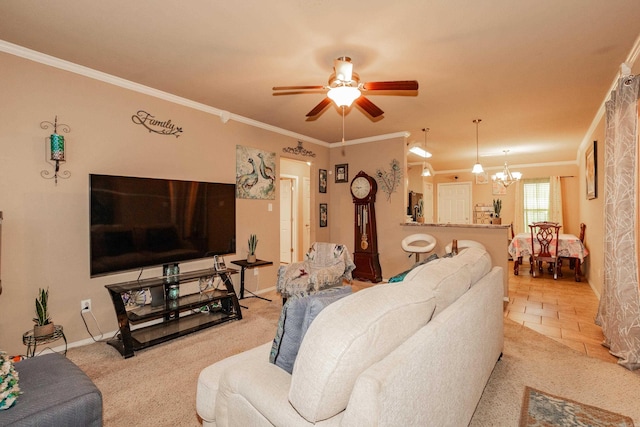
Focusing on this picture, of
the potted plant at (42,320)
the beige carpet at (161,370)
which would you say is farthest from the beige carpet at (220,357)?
the potted plant at (42,320)

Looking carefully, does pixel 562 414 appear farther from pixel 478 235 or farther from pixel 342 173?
pixel 342 173

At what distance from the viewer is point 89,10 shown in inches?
79.4

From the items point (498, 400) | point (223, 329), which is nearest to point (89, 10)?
point (223, 329)

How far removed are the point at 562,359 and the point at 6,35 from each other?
5.04m

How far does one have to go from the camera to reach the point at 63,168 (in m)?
2.76

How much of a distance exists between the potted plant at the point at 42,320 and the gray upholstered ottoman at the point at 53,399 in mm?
955

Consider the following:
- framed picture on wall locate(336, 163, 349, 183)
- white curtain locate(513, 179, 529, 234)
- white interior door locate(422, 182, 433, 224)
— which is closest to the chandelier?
white curtain locate(513, 179, 529, 234)

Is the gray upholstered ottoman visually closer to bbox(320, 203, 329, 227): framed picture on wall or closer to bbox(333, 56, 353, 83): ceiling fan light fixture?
bbox(333, 56, 353, 83): ceiling fan light fixture

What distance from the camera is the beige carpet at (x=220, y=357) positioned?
6.39 feet

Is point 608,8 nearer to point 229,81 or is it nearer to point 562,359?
point 562,359

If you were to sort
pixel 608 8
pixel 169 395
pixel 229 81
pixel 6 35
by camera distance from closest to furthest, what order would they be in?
pixel 608 8
pixel 169 395
pixel 6 35
pixel 229 81

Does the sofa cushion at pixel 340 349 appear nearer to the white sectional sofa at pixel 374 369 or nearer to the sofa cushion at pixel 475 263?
the white sectional sofa at pixel 374 369

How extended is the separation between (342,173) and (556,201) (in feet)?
18.4

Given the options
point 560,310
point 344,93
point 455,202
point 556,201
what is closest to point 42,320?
point 344,93
